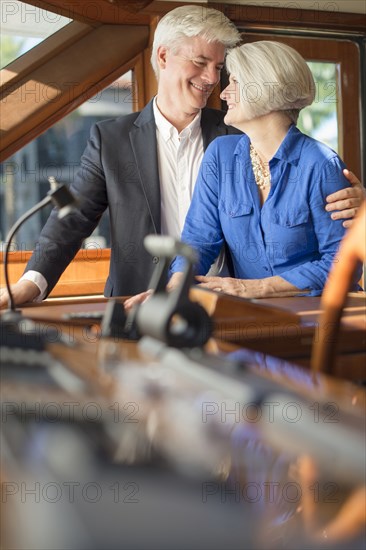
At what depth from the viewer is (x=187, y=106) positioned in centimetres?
300

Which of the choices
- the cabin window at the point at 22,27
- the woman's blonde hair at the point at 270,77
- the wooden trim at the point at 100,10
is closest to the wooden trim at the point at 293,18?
the wooden trim at the point at 100,10

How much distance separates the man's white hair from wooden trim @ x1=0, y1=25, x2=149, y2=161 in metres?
1.49

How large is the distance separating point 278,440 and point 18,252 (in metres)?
3.84

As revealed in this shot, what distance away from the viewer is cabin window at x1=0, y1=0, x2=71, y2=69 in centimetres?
418

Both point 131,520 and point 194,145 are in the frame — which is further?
point 194,145

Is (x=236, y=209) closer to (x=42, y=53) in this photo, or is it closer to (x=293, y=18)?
(x=42, y=53)

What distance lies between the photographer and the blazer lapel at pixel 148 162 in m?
2.96

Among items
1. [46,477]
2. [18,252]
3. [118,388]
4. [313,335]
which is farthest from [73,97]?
[46,477]

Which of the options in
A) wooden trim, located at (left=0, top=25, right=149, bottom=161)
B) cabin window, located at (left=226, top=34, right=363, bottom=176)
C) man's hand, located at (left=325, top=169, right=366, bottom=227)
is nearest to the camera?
man's hand, located at (left=325, top=169, right=366, bottom=227)

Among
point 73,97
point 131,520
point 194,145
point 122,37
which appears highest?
point 122,37

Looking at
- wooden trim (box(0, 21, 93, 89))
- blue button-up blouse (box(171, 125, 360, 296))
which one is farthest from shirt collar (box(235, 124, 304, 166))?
wooden trim (box(0, 21, 93, 89))

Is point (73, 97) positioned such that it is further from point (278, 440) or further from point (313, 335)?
point (278, 440)

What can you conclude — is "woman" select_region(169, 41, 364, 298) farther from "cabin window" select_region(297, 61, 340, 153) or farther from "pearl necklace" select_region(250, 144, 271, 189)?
"cabin window" select_region(297, 61, 340, 153)

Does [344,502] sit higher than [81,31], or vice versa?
[81,31]
